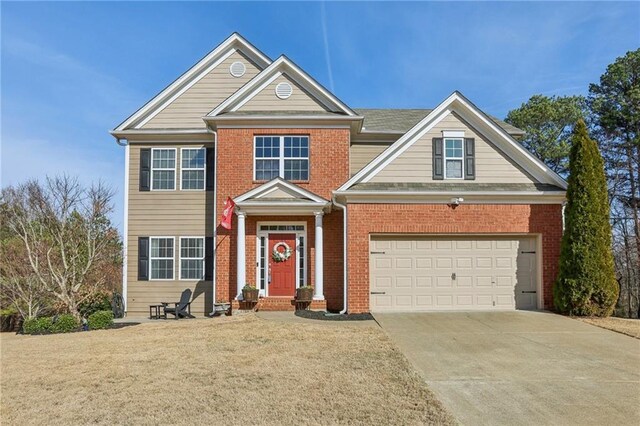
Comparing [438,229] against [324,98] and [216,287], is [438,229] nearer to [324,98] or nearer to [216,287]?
[324,98]

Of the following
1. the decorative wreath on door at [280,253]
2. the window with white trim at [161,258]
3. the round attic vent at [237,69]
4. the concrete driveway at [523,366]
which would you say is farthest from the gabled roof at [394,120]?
the window with white trim at [161,258]

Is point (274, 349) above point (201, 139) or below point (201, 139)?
below

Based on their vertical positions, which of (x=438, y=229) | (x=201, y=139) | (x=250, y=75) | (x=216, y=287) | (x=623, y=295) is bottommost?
(x=623, y=295)

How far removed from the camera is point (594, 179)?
40.1ft

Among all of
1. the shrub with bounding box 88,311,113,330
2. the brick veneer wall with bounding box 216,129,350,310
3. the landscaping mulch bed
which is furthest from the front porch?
the shrub with bounding box 88,311,113,330

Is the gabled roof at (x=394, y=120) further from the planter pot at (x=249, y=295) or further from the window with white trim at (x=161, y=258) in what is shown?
the window with white trim at (x=161, y=258)

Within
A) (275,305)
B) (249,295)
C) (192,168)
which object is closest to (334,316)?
(275,305)

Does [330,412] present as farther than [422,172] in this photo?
No

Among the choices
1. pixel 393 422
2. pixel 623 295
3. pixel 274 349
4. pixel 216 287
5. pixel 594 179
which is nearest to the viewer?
pixel 393 422

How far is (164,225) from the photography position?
1560 centimetres

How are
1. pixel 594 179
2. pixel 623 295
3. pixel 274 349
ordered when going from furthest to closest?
pixel 623 295
pixel 594 179
pixel 274 349

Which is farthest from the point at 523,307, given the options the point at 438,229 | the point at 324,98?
the point at 324,98

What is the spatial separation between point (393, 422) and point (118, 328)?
9.80 m

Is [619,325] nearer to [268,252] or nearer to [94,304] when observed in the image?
[268,252]
